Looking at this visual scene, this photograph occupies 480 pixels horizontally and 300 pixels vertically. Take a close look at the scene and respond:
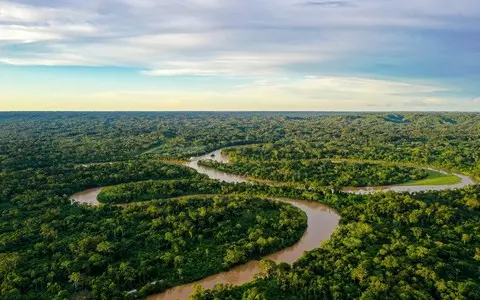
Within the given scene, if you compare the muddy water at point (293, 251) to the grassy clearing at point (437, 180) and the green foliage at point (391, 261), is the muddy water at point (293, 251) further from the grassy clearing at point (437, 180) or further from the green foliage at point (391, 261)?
the grassy clearing at point (437, 180)

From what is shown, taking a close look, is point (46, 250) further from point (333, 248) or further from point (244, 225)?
point (333, 248)

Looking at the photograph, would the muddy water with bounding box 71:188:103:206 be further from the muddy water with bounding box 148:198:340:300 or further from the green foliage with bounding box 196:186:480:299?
the green foliage with bounding box 196:186:480:299

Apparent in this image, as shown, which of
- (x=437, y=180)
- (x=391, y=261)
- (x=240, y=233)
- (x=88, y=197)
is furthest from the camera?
(x=437, y=180)

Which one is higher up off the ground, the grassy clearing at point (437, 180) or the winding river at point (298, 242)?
the grassy clearing at point (437, 180)

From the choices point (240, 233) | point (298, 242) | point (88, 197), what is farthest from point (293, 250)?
point (88, 197)

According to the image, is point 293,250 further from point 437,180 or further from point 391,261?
point 437,180

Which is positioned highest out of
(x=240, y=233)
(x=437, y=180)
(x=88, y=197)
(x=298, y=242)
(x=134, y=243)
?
(x=437, y=180)

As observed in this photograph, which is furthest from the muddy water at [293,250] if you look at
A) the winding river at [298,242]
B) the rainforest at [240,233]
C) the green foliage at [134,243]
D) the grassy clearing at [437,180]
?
the grassy clearing at [437,180]

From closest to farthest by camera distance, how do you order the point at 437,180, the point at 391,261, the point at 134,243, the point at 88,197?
the point at 391,261 < the point at 134,243 < the point at 88,197 < the point at 437,180

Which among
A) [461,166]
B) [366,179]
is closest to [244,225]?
[366,179]
